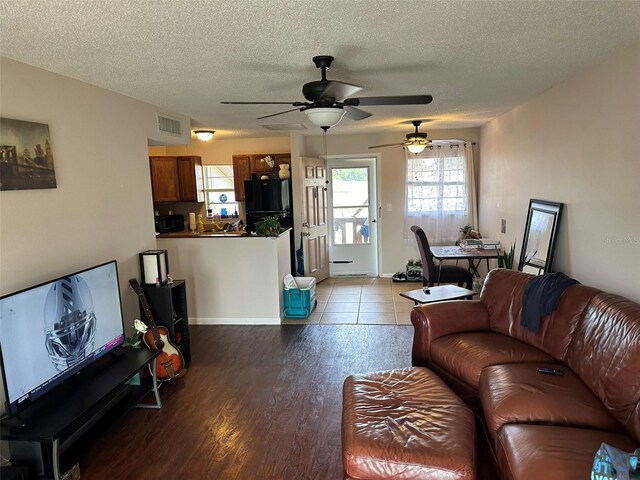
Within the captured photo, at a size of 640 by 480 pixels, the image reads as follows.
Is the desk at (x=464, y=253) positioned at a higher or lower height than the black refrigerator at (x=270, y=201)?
lower

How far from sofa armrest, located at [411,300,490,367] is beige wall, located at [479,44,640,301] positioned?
2.78ft

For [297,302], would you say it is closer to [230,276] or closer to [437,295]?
[230,276]

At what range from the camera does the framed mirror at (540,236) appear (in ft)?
12.4

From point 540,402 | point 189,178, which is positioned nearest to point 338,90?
point 540,402

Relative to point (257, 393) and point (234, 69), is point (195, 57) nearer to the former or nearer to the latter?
point (234, 69)

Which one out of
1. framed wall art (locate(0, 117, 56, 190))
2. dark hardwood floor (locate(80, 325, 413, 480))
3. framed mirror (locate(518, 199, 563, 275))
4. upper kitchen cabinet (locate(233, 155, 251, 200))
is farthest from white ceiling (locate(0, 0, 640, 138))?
upper kitchen cabinet (locate(233, 155, 251, 200))

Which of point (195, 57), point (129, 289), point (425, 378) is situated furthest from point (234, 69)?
point (425, 378)

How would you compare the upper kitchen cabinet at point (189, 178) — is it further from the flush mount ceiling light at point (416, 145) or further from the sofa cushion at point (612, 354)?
the sofa cushion at point (612, 354)

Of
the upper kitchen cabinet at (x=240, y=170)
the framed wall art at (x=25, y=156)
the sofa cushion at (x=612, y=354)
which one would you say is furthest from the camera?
the upper kitchen cabinet at (x=240, y=170)

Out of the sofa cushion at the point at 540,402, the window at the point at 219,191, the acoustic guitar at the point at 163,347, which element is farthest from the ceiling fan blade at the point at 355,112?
the window at the point at 219,191

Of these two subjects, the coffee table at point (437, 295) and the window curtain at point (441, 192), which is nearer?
the coffee table at point (437, 295)

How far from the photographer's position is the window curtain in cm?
673

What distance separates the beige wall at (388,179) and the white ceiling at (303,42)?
3.16 meters

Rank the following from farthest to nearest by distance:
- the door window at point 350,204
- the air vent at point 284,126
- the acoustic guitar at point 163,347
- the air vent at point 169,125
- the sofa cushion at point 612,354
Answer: the door window at point 350,204 → the air vent at point 284,126 → the air vent at point 169,125 → the acoustic guitar at point 163,347 → the sofa cushion at point 612,354
